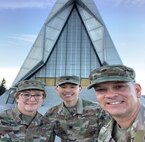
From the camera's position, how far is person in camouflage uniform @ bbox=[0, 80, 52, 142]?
2846mm

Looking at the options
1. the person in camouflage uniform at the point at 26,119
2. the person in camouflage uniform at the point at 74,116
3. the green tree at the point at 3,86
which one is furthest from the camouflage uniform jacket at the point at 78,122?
the green tree at the point at 3,86

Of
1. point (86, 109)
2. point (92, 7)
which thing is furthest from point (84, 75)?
point (86, 109)

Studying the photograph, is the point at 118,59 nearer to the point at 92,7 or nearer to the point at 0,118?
the point at 92,7

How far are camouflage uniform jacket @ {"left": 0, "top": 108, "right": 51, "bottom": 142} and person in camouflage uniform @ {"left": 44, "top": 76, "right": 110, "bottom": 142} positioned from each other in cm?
33

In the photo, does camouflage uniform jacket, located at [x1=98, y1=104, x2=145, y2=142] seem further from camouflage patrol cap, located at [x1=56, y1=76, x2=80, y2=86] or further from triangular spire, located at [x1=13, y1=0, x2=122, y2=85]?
triangular spire, located at [x1=13, y1=0, x2=122, y2=85]

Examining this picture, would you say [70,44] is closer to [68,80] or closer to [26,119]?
[68,80]

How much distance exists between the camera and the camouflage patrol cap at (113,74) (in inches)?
64.3

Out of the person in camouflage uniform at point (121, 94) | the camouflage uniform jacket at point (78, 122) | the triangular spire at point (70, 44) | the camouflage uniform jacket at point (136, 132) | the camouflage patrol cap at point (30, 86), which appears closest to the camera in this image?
the camouflage uniform jacket at point (136, 132)

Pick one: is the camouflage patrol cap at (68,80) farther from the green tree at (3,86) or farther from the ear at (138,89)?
the green tree at (3,86)

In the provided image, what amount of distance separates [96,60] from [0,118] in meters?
26.0

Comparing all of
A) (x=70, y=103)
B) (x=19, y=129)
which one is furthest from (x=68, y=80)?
(x=19, y=129)

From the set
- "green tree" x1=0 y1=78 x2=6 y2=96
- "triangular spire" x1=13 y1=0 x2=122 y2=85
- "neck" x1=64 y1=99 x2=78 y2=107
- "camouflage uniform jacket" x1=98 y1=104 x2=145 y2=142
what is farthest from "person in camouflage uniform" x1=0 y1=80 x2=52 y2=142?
"green tree" x1=0 y1=78 x2=6 y2=96

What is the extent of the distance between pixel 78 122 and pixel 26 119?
0.70 meters

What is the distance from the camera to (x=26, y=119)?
9.53 ft
